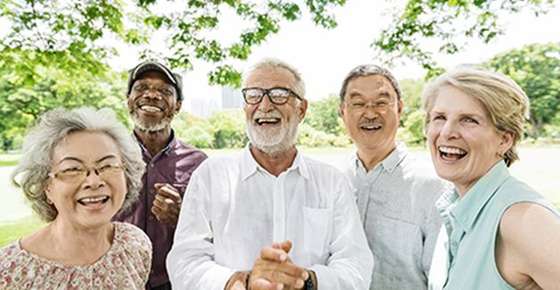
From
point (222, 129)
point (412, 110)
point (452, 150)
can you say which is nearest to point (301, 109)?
point (452, 150)

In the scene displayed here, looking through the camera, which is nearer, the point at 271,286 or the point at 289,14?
the point at 271,286

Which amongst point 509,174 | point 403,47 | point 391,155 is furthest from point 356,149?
point 403,47

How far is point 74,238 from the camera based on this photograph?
2221 millimetres

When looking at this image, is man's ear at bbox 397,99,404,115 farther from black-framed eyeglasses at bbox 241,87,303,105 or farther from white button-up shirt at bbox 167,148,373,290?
black-framed eyeglasses at bbox 241,87,303,105

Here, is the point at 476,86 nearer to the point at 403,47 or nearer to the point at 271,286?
the point at 271,286

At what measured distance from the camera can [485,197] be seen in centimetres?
183

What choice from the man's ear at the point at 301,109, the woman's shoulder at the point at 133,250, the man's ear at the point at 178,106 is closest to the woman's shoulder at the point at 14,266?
the woman's shoulder at the point at 133,250

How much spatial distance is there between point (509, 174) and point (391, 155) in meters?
0.96

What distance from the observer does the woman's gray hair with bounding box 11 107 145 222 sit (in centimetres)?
216

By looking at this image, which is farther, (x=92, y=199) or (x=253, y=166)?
(x=253, y=166)

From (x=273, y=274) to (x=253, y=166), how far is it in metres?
0.69

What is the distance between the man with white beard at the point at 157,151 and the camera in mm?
3082

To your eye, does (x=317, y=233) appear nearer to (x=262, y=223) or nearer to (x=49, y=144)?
(x=262, y=223)

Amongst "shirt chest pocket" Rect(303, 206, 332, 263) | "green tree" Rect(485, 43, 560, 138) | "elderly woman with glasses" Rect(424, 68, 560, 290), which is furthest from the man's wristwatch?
"green tree" Rect(485, 43, 560, 138)
